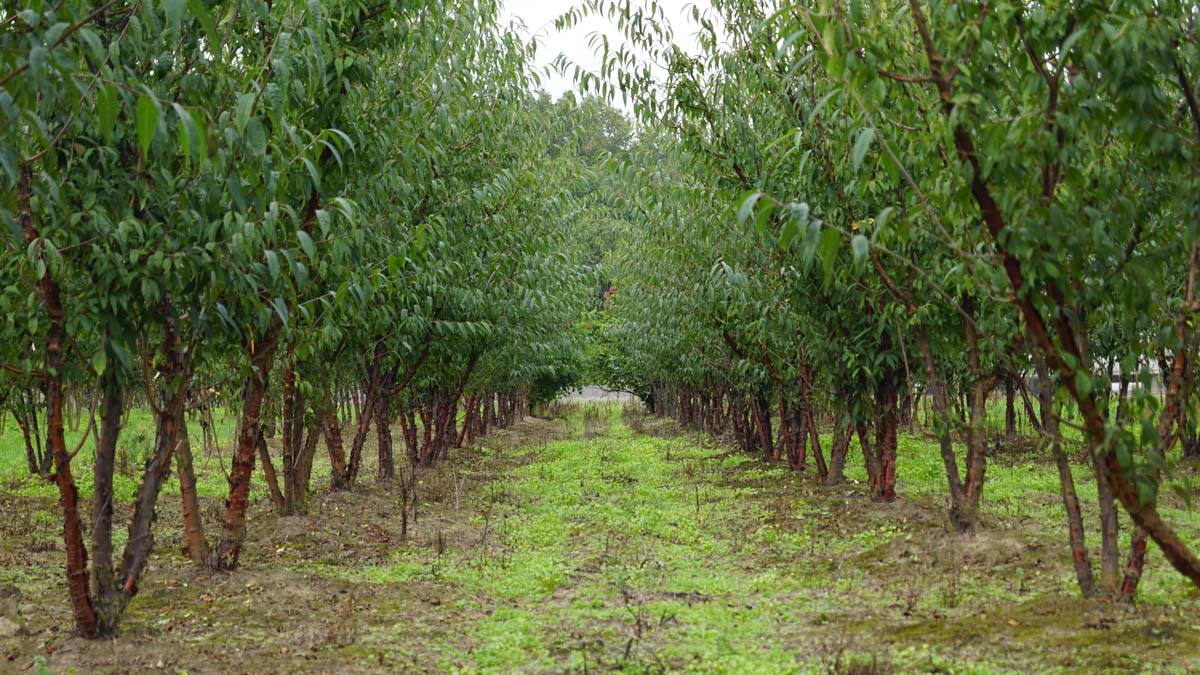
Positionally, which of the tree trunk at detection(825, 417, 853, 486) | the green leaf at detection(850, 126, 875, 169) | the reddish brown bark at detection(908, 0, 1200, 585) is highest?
the green leaf at detection(850, 126, 875, 169)

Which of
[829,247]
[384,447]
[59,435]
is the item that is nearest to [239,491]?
[59,435]

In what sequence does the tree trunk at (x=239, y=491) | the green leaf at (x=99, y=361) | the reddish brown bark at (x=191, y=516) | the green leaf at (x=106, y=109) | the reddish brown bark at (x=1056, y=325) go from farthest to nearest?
the tree trunk at (x=239, y=491) → the reddish brown bark at (x=191, y=516) → the green leaf at (x=99, y=361) → the reddish brown bark at (x=1056, y=325) → the green leaf at (x=106, y=109)

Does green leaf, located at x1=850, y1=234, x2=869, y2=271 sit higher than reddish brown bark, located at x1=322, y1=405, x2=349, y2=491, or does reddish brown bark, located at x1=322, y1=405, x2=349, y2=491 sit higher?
green leaf, located at x1=850, y1=234, x2=869, y2=271

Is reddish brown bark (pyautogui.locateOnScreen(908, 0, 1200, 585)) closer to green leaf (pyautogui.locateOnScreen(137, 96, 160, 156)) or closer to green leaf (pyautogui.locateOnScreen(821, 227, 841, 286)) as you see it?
green leaf (pyautogui.locateOnScreen(821, 227, 841, 286))

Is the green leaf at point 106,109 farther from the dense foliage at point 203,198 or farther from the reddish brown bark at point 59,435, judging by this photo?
the reddish brown bark at point 59,435

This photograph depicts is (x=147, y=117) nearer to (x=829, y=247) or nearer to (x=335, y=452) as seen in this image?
(x=829, y=247)

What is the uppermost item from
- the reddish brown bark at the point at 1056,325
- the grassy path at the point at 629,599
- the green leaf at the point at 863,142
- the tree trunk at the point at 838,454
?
the green leaf at the point at 863,142

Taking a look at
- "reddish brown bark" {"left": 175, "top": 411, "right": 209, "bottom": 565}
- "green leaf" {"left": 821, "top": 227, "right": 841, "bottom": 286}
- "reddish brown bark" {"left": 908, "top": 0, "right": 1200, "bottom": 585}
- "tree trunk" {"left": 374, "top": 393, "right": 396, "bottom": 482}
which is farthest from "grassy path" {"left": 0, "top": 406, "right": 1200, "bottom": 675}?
"green leaf" {"left": 821, "top": 227, "right": 841, "bottom": 286}

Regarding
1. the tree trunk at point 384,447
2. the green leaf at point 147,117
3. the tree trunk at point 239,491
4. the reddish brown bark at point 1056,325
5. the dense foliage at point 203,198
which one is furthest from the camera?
the tree trunk at point 384,447

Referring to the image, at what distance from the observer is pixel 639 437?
35.5 m

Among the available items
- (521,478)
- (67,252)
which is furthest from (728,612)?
(521,478)

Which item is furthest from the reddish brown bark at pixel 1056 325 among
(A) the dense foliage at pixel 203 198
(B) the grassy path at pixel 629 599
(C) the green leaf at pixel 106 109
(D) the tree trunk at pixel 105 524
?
(D) the tree trunk at pixel 105 524

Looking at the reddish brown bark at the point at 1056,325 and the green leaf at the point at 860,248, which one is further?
the reddish brown bark at the point at 1056,325

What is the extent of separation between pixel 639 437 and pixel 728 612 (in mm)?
27838
